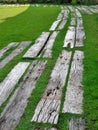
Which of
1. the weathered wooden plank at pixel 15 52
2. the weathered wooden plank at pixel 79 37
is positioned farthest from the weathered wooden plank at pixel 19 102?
the weathered wooden plank at pixel 79 37

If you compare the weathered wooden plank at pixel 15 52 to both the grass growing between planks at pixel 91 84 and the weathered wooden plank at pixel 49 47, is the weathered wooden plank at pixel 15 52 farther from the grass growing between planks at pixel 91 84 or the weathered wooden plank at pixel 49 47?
the grass growing between planks at pixel 91 84

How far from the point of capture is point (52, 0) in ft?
179

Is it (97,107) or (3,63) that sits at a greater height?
(97,107)

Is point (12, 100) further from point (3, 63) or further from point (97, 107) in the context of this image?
point (3, 63)

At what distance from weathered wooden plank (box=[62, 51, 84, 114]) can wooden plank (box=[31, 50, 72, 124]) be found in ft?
0.58

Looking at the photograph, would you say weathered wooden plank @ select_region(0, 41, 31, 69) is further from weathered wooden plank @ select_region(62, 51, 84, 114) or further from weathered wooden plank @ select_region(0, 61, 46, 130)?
weathered wooden plank @ select_region(62, 51, 84, 114)

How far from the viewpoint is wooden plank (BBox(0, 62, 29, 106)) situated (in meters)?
6.90

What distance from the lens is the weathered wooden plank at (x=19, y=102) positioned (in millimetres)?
5574

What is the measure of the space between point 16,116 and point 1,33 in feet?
38.5

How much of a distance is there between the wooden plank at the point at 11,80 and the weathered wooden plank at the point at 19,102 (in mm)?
209

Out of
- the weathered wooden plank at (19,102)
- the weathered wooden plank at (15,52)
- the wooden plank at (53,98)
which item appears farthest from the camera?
the weathered wooden plank at (15,52)

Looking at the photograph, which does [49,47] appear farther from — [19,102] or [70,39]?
[19,102]

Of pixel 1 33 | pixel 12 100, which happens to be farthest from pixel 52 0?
pixel 12 100

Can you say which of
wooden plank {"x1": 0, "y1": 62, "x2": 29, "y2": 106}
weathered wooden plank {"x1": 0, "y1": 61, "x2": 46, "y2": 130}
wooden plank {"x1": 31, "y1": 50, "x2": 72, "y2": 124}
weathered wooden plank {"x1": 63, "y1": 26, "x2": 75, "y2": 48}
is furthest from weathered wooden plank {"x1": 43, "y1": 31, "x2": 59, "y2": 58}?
weathered wooden plank {"x1": 0, "y1": 61, "x2": 46, "y2": 130}
